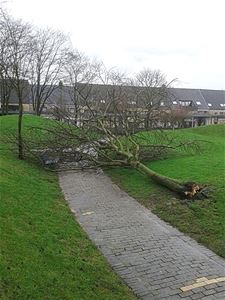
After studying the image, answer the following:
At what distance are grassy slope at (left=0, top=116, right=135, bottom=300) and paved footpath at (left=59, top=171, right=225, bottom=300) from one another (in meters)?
0.31

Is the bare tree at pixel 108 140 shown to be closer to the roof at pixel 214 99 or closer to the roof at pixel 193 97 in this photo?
the roof at pixel 193 97

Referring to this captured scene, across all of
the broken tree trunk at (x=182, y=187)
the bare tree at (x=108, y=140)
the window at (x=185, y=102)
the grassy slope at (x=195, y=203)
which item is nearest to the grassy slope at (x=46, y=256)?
the grassy slope at (x=195, y=203)

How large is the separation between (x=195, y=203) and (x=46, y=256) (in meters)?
5.01

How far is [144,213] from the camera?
402 inches

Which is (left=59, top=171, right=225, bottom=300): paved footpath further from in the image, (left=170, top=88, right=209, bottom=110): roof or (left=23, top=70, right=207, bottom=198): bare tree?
(left=170, top=88, right=209, bottom=110): roof

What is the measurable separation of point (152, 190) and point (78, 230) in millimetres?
4562

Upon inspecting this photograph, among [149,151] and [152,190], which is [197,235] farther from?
[149,151]

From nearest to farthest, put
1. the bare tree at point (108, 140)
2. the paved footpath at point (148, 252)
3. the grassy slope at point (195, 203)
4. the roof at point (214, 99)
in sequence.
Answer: the paved footpath at point (148, 252)
the grassy slope at point (195, 203)
the bare tree at point (108, 140)
the roof at point (214, 99)

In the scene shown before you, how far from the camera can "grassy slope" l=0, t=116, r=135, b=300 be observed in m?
5.18

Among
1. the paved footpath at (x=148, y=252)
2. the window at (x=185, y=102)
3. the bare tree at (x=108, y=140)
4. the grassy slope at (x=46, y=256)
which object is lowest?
the paved footpath at (x=148, y=252)

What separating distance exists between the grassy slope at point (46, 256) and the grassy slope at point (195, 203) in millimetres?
2299

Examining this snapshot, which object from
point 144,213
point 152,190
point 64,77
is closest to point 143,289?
point 144,213

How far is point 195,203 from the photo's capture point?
10250 millimetres

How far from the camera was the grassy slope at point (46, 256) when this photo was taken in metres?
5.18
